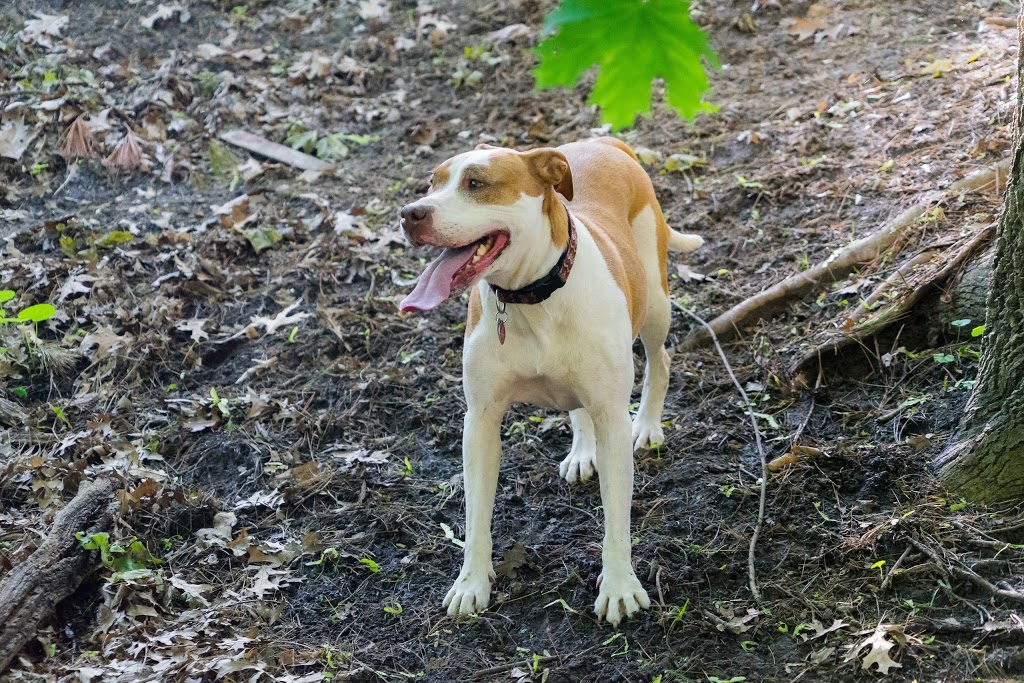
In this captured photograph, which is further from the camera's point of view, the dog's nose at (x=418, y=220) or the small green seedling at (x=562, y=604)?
the small green seedling at (x=562, y=604)

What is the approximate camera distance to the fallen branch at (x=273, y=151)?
822 cm

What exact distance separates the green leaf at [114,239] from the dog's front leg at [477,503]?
4.32 metres

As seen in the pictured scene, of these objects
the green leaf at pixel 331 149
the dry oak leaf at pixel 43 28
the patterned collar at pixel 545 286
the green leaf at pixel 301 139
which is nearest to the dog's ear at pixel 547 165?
the patterned collar at pixel 545 286

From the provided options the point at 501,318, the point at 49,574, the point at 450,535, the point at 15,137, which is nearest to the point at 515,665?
the point at 450,535

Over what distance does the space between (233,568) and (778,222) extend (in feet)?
13.7

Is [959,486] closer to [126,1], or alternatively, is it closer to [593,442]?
[593,442]

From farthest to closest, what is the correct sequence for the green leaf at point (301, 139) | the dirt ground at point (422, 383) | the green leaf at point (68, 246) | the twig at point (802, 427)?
the green leaf at point (301, 139)
the green leaf at point (68, 246)
the twig at point (802, 427)
the dirt ground at point (422, 383)

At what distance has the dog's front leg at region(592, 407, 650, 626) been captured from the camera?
369 centimetres

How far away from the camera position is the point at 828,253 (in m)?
5.68

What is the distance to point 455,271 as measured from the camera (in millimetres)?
3254

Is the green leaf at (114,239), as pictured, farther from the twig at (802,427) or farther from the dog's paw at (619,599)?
the twig at (802,427)

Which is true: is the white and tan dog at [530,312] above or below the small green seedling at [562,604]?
above

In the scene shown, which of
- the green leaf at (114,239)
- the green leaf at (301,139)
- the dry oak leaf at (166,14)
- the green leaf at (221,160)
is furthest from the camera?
the dry oak leaf at (166,14)

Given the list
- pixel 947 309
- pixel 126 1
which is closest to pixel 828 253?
pixel 947 309
